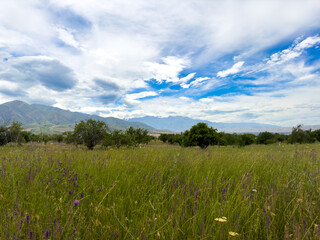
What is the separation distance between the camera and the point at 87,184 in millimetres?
2814

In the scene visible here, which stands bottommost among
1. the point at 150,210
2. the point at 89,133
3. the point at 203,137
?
the point at 150,210

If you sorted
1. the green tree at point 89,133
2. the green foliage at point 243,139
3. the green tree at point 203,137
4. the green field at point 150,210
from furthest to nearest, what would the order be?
the green foliage at point 243,139
the green tree at point 203,137
the green tree at point 89,133
the green field at point 150,210

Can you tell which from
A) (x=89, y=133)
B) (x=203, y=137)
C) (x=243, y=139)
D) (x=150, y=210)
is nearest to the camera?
(x=150, y=210)

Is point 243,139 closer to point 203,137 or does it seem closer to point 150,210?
point 203,137

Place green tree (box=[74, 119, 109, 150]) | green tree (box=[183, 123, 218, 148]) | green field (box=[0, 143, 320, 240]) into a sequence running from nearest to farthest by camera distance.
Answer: green field (box=[0, 143, 320, 240])
green tree (box=[74, 119, 109, 150])
green tree (box=[183, 123, 218, 148])

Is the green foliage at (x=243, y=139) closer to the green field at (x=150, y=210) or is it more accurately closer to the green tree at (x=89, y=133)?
the green tree at (x=89, y=133)

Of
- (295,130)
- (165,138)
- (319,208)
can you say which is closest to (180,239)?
(319,208)

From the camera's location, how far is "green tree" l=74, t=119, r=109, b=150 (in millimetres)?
31938

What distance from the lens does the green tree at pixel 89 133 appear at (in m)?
31.9

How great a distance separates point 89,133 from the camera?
32250mm

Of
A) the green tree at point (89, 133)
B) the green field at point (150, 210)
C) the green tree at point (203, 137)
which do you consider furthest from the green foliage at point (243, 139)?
the green field at point (150, 210)

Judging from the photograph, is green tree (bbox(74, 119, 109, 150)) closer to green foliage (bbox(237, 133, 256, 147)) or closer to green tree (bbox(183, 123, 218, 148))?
green tree (bbox(183, 123, 218, 148))

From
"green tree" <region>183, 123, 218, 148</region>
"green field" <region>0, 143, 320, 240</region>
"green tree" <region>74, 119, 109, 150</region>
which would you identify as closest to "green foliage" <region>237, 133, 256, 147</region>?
"green tree" <region>183, 123, 218, 148</region>

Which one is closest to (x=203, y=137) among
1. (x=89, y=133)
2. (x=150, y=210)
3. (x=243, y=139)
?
(x=89, y=133)
